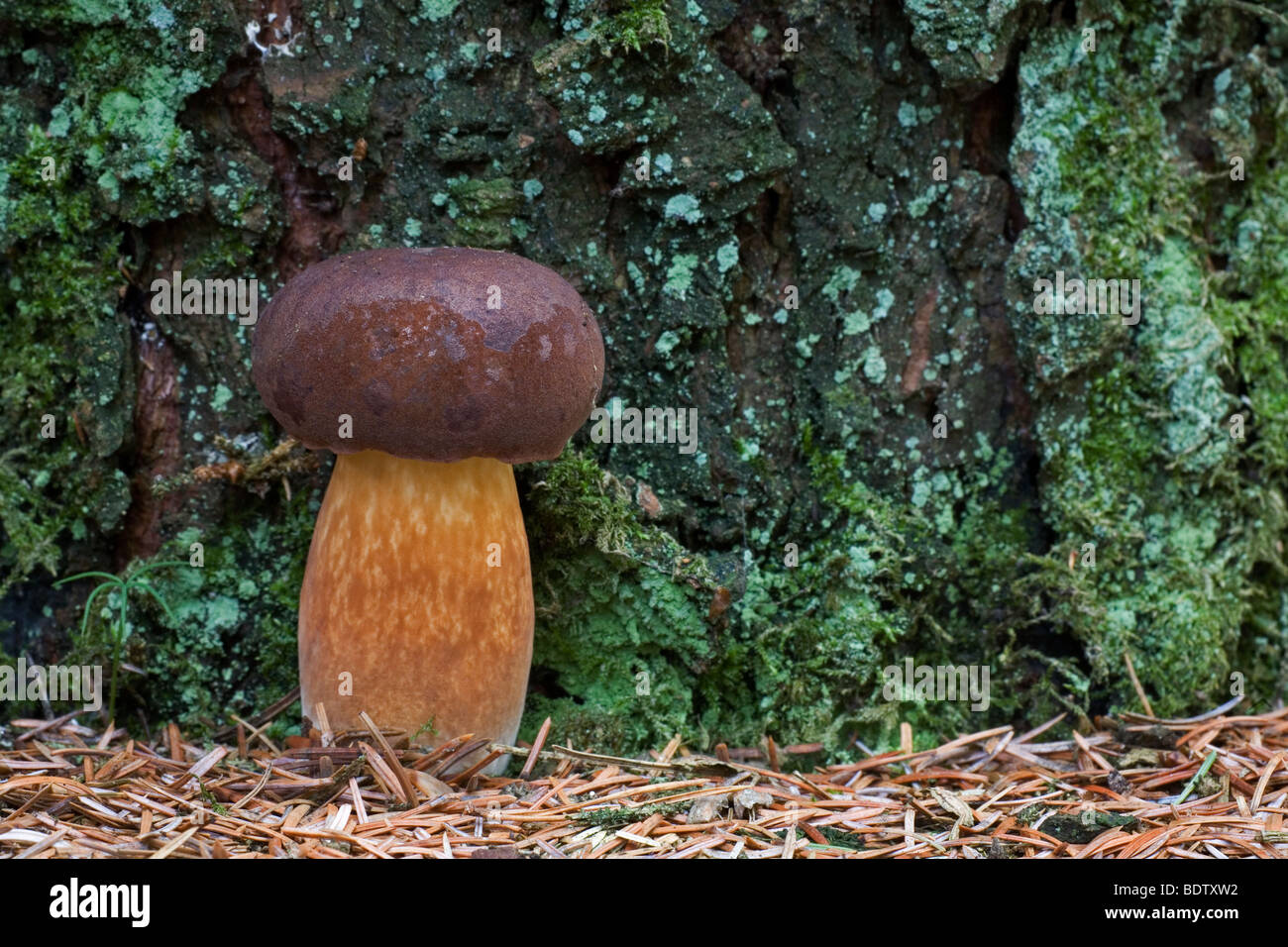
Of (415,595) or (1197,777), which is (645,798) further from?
(1197,777)

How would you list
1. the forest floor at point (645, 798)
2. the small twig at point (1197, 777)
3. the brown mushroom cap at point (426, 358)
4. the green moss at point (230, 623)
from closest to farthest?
the forest floor at point (645, 798) → the brown mushroom cap at point (426, 358) → the small twig at point (1197, 777) → the green moss at point (230, 623)

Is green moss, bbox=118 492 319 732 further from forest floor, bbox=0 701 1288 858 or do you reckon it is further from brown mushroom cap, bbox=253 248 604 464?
brown mushroom cap, bbox=253 248 604 464

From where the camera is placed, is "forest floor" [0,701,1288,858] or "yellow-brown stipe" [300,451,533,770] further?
"yellow-brown stipe" [300,451,533,770]

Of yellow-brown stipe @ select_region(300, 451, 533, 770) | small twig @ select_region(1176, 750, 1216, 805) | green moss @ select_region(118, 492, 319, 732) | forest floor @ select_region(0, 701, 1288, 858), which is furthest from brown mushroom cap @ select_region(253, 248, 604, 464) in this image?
small twig @ select_region(1176, 750, 1216, 805)

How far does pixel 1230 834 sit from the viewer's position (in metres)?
2.24

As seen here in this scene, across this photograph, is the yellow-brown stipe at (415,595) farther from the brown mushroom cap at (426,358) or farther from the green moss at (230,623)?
the green moss at (230,623)

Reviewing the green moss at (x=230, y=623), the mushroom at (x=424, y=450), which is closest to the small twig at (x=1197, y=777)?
the mushroom at (x=424, y=450)

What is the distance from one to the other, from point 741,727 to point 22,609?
1980mm

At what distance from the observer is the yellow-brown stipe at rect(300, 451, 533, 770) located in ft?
8.67

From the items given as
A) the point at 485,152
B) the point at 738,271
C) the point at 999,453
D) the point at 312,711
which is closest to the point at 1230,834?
the point at 999,453

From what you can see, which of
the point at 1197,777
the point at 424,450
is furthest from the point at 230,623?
the point at 1197,777

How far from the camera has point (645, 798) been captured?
2.50 meters

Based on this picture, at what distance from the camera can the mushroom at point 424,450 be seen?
2363mm

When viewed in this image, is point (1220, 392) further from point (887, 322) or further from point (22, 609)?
point (22, 609)
